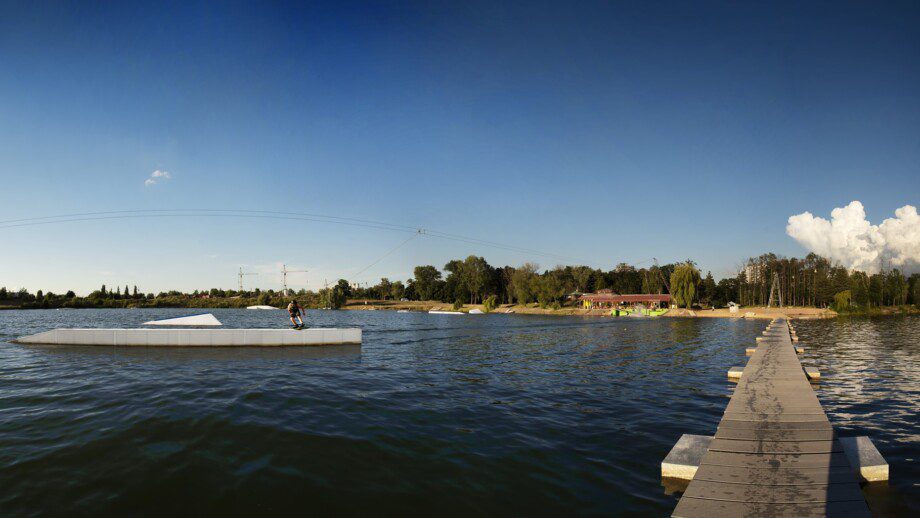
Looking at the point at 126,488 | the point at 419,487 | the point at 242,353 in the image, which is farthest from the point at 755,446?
the point at 242,353

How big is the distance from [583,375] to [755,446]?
11.0 m

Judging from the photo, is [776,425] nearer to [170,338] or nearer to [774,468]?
[774,468]

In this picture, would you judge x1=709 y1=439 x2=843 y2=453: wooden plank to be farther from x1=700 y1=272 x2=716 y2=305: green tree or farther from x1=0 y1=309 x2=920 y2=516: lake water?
x1=700 y1=272 x2=716 y2=305: green tree

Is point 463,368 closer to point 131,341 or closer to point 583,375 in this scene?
point 583,375

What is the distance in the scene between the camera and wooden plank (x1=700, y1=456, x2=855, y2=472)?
22.9 feet

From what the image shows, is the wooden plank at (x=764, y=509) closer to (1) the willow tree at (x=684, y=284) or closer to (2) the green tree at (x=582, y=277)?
(1) the willow tree at (x=684, y=284)

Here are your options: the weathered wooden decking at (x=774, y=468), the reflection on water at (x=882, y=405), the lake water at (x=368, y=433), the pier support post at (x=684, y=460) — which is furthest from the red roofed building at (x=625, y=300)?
the pier support post at (x=684, y=460)

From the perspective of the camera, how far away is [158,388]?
1416 cm

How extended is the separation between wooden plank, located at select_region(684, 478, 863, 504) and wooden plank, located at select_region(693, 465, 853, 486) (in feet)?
0.46

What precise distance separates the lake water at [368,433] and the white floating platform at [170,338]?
4236 millimetres

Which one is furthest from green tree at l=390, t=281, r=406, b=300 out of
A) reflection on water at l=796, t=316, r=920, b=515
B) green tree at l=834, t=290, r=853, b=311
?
reflection on water at l=796, t=316, r=920, b=515

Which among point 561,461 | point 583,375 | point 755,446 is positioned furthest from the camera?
point 583,375

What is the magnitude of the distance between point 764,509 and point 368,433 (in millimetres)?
7299

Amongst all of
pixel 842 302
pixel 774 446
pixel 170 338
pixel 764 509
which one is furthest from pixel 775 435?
pixel 842 302
